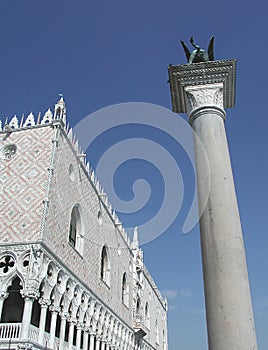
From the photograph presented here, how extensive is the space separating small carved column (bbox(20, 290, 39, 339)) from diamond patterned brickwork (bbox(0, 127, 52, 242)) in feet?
5.67

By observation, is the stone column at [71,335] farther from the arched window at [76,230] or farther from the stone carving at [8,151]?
the stone carving at [8,151]

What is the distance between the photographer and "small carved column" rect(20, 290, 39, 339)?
36.8ft

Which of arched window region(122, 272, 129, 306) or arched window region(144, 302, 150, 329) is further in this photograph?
arched window region(144, 302, 150, 329)

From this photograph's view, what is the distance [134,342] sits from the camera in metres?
25.5

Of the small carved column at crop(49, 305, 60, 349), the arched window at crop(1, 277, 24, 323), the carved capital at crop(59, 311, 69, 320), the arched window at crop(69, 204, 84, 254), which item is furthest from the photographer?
the arched window at crop(69, 204, 84, 254)

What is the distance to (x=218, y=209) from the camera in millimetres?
5973

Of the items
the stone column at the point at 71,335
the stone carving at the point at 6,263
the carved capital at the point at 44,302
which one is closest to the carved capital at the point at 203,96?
the stone carving at the point at 6,263

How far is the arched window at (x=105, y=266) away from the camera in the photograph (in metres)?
20.4

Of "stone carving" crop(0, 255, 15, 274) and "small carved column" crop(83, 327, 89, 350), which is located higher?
"stone carving" crop(0, 255, 15, 274)

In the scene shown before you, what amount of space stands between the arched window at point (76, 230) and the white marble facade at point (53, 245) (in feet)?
0.14

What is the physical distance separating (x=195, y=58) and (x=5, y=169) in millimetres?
9181

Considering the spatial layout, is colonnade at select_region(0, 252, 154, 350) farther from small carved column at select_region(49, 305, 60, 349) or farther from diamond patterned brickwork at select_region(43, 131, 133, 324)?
diamond patterned brickwork at select_region(43, 131, 133, 324)

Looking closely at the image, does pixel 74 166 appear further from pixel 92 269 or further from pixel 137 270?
pixel 137 270

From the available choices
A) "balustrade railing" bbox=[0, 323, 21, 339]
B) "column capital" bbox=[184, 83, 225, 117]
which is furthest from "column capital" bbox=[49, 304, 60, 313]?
"column capital" bbox=[184, 83, 225, 117]
